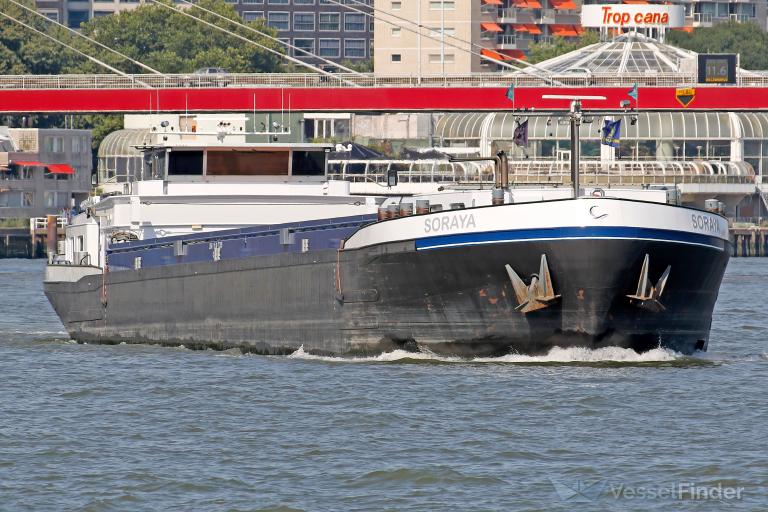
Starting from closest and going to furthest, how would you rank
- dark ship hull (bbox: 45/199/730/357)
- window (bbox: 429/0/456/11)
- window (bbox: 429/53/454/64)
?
dark ship hull (bbox: 45/199/730/357)
window (bbox: 429/53/454/64)
window (bbox: 429/0/456/11)

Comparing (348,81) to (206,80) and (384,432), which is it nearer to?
(206,80)

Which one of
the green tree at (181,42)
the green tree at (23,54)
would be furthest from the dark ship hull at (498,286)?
the green tree at (181,42)

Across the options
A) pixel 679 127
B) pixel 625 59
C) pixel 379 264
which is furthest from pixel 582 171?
pixel 379 264

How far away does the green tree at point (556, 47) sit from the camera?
174 metres

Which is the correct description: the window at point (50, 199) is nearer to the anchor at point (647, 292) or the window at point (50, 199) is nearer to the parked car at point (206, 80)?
the parked car at point (206, 80)

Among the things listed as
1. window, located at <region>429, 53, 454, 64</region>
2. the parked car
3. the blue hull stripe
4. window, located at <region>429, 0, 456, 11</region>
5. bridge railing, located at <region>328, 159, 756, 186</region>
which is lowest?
bridge railing, located at <region>328, 159, 756, 186</region>

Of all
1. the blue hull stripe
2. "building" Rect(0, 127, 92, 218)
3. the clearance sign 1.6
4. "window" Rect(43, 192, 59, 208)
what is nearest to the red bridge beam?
"building" Rect(0, 127, 92, 218)

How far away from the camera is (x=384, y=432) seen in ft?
89.7

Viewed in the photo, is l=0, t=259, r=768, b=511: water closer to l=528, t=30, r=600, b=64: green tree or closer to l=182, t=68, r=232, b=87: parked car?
l=182, t=68, r=232, b=87: parked car

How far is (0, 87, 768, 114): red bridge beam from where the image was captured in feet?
395

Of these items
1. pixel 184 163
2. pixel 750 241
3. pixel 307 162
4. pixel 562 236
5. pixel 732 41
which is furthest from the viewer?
pixel 732 41

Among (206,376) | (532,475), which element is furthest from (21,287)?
(532,475)

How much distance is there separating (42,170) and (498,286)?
10255cm

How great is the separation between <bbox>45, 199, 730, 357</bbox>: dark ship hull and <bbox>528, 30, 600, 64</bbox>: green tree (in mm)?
136230
